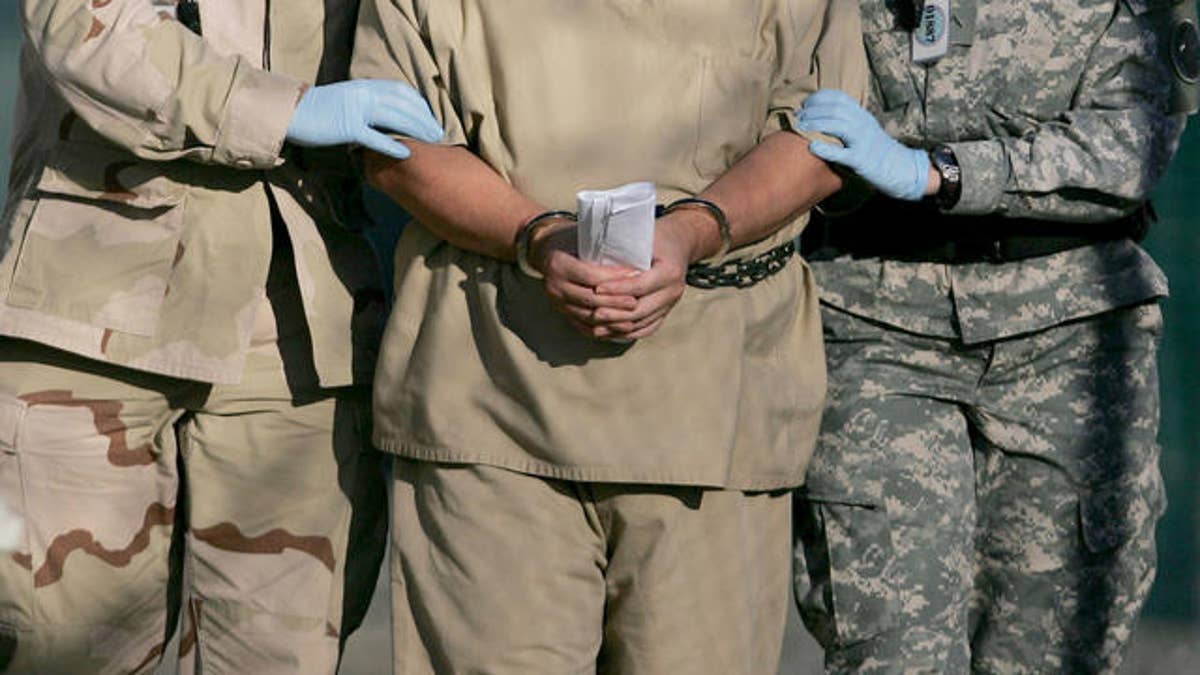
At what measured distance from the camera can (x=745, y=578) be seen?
10.5 ft

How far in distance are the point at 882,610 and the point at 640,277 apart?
78 centimetres

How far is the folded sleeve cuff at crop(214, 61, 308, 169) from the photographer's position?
3.17 meters

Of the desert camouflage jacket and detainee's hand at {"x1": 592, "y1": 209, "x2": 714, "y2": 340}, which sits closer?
detainee's hand at {"x1": 592, "y1": 209, "x2": 714, "y2": 340}

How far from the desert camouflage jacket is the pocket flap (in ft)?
3.43

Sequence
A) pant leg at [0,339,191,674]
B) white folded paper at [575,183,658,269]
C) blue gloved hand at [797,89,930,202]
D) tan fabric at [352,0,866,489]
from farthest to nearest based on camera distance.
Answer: pant leg at [0,339,191,674] < blue gloved hand at [797,89,930,202] < tan fabric at [352,0,866,489] < white folded paper at [575,183,658,269]

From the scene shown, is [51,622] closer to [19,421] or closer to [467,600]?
[19,421]

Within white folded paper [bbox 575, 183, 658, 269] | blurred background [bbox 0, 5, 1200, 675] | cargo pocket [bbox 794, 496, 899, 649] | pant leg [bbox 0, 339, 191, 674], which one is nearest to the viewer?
white folded paper [bbox 575, 183, 658, 269]

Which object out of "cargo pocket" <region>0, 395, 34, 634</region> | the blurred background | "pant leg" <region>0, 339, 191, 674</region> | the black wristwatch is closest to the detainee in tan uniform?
the black wristwatch

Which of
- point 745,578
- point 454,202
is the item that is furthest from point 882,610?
point 454,202

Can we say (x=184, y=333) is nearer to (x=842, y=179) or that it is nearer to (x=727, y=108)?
(x=727, y=108)

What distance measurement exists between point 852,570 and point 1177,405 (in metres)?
1.14

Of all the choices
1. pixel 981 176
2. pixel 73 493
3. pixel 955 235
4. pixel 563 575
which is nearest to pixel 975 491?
pixel 955 235

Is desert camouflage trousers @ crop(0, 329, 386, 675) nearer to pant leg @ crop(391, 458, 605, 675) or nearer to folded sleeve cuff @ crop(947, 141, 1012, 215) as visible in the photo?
pant leg @ crop(391, 458, 605, 675)

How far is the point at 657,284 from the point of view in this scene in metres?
2.97
